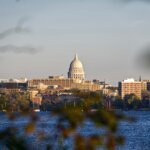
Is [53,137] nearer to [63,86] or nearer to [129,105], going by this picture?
[129,105]

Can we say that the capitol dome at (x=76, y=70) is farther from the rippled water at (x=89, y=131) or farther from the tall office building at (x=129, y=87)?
the rippled water at (x=89, y=131)

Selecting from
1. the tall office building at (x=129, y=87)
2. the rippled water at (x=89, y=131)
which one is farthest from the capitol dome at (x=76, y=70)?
the rippled water at (x=89, y=131)

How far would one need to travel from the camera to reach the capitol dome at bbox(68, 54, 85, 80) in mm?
169000

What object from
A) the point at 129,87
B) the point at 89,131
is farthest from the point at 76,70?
the point at 89,131

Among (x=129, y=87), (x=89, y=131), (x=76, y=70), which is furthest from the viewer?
(x=76, y=70)

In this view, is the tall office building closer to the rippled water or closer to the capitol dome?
the capitol dome

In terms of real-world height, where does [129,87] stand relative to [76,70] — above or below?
below

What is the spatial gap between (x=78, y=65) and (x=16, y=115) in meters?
166

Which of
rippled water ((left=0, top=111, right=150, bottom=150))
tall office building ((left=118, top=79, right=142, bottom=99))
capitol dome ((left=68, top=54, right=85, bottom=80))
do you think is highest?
capitol dome ((left=68, top=54, right=85, bottom=80))

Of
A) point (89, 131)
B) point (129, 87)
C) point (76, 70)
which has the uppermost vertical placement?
point (76, 70)

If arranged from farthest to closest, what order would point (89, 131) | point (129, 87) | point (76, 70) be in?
1. point (76, 70)
2. point (129, 87)
3. point (89, 131)

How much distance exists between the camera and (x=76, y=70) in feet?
563

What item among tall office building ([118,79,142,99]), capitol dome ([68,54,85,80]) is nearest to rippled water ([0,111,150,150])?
tall office building ([118,79,142,99])

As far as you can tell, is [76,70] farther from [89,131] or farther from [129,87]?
[89,131]
